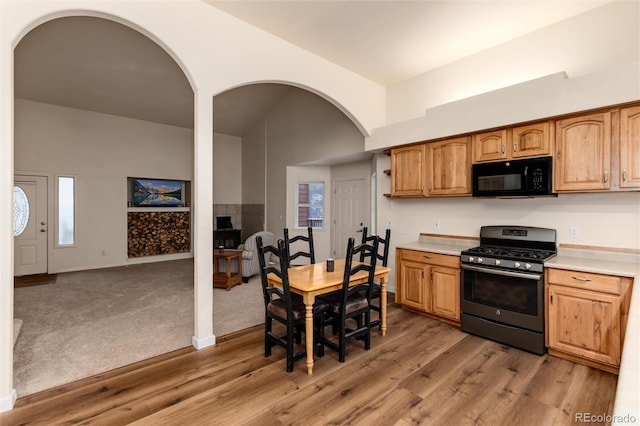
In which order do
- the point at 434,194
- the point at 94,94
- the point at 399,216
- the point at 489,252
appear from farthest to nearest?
the point at 94,94
the point at 399,216
the point at 434,194
the point at 489,252

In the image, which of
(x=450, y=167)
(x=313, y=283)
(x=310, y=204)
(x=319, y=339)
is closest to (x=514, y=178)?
(x=450, y=167)

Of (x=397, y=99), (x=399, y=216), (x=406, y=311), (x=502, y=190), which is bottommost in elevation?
(x=406, y=311)

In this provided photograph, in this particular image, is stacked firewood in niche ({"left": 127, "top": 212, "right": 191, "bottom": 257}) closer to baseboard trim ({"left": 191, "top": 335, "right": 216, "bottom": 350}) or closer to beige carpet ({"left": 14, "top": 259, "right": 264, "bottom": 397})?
beige carpet ({"left": 14, "top": 259, "right": 264, "bottom": 397})

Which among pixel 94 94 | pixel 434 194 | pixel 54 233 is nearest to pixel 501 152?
pixel 434 194

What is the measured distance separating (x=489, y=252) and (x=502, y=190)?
2.28 ft

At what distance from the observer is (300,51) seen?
3645 millimetres

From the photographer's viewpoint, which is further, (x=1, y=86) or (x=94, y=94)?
(x=94, y=94)

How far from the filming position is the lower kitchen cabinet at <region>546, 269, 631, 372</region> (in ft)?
7.87

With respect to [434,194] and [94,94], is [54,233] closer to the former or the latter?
[94,94]

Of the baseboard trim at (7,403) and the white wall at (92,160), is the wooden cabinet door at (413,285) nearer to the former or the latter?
the baseboard trim at (7,403)


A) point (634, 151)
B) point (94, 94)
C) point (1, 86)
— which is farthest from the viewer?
point (94, 94)

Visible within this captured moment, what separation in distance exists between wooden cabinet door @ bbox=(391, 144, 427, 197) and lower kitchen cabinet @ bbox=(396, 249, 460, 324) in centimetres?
85

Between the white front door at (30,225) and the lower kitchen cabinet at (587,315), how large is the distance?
8371 mm

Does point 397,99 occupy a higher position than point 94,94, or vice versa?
point 94,94
